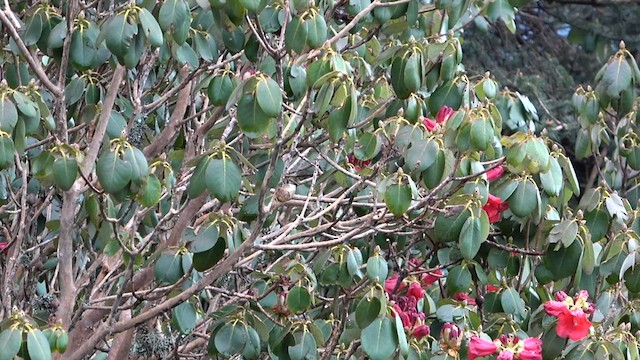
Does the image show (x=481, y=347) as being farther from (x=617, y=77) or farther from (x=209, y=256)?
(x=617, y=77)

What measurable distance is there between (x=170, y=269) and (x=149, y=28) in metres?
0.54

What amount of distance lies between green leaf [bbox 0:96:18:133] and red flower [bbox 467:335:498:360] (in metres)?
1.11

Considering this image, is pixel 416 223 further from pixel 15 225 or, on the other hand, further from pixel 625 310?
pixel 15 225

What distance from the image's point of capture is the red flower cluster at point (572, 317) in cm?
250

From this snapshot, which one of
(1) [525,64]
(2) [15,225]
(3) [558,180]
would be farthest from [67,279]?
(1) [525,64]

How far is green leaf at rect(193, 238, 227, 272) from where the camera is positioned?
2422 millimetres

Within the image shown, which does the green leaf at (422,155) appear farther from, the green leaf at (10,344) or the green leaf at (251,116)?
the green leaf at (10,344)

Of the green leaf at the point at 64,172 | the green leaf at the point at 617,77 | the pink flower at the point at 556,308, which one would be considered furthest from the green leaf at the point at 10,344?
the green leaf at the point at 617,77

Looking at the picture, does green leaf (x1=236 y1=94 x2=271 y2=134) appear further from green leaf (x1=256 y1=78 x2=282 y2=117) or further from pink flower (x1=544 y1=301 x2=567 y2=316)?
pink flower (x1=544 y1=301 x2=567 y2=316)

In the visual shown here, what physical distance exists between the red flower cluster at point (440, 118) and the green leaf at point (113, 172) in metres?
0.76

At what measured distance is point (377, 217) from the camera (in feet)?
8.28

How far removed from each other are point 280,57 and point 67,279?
766 mm

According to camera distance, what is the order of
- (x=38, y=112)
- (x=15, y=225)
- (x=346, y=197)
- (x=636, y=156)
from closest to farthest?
(x=38, y=112), (x=346, y=197), (x=15, y=225), (x=636, y=156)

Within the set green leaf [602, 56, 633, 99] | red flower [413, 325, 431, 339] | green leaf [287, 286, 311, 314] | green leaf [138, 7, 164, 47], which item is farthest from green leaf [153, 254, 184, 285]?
green leaf [602, 56, 633, 99]
